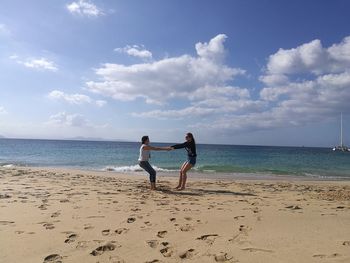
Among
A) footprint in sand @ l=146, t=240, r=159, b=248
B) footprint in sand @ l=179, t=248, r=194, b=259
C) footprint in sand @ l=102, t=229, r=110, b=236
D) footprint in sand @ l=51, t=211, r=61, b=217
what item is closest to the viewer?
footprint in sand @ l=179, t=248, r=194, b=259

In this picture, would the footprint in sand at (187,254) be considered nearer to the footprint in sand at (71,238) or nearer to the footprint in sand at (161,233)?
the footprint in sand at (161,233)

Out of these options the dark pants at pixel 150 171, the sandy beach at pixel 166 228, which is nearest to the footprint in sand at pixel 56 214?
the sandy beach at pixel 166 228

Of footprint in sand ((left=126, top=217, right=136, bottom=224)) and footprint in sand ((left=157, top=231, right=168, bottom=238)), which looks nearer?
footprint in sand ((left=157, top=231, right=168, bottom=238))

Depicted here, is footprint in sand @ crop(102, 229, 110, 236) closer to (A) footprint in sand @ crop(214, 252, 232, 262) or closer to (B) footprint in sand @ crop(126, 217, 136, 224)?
(B) footprint in sand @ crop(126, 217, 136, 224)

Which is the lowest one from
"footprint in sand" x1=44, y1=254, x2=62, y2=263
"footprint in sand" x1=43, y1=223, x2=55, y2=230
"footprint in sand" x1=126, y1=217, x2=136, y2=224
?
"footprint in sand" x1=44, y1=254, x2=62, y2=263

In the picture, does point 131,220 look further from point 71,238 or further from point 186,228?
point 71,238

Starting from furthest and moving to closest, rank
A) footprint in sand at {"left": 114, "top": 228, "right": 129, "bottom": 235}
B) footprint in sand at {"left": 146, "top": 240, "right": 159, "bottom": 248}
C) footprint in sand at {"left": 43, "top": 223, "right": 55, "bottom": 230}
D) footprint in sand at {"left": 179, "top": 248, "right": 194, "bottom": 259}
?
footprint in sand at {"left": 43, "top": 223, "right": 55, "bottom": 230}, footprint in sand at {"left": 114, "top": 228, "right": 129, "bottom": 235}, footprint in sand at {"left": 146, "top": 240, "right": 159, "bottom": 248}, footprint in sand at {"left": 179, "top": 248, "right": 194, "bottom": 259}

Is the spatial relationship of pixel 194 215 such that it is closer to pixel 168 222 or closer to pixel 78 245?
pixel 168 222

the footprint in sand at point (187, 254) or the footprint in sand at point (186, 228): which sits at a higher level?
the footprint in sand at point (186, 228)

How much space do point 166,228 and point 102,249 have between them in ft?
4.81

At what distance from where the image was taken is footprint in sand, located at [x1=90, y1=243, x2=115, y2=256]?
4754mm

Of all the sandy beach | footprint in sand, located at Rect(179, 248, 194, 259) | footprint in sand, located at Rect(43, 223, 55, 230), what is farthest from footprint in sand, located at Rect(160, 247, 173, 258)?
footprint in sand, located at Rect(43, 223, 55, 230)

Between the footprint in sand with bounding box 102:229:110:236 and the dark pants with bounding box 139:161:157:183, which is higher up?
the dark pants with bounding box 139:161:157:183

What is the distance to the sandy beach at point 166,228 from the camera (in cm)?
473
